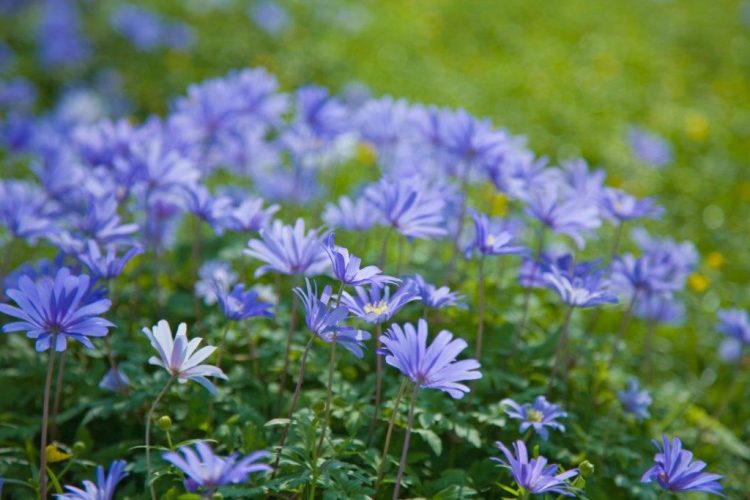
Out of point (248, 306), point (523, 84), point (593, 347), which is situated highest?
point (523, 84)

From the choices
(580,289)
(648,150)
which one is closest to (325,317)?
(580,289)

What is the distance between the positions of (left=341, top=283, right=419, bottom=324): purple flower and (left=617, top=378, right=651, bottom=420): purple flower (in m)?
0.98

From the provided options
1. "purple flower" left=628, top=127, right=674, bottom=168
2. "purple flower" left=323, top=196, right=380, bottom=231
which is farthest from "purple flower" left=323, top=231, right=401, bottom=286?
"purple flower" left=628, top=127, right=674, bottom=168

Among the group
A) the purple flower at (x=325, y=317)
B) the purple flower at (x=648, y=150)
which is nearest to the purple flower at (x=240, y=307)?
the purple flower at (x=325, y=317)

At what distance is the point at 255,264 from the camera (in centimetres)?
330

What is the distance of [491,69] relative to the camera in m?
7.00

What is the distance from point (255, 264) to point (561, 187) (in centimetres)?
129

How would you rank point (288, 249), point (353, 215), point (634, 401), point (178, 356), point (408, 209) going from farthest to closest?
point (353, 215) → point (634, 401) → point (408, 209) → point (288, 249) → point (178, 356)

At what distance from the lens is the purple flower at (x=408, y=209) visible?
7.57ft

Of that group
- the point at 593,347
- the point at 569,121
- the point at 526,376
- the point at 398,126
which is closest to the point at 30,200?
the point at 398,126

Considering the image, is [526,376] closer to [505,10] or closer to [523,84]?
[523,84]

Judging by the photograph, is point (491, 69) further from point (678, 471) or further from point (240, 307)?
point (678, 471)

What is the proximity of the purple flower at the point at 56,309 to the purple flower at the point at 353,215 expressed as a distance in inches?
39.9

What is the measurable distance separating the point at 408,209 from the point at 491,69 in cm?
499
